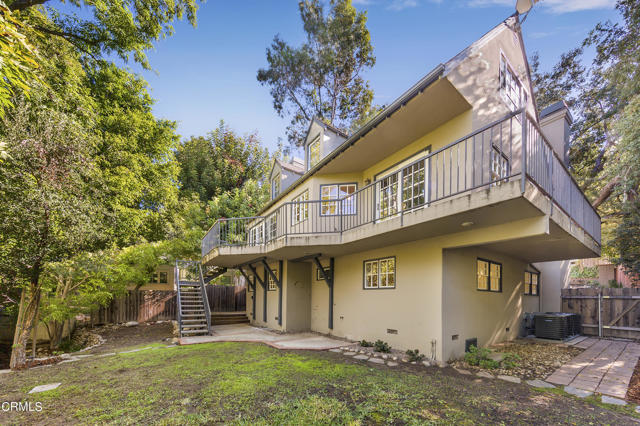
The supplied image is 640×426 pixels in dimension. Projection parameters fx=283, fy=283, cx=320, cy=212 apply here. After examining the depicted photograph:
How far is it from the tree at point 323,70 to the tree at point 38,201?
17497 mm

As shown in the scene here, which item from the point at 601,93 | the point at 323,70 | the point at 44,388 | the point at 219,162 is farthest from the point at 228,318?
the point at 601,93

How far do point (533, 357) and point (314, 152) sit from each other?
9784mm

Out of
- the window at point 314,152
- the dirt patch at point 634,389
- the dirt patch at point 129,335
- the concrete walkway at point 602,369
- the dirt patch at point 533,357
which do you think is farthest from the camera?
the window at point 314,152

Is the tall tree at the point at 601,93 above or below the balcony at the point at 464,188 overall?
above

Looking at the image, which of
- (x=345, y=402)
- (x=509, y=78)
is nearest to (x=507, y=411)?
(x=345, y=402)

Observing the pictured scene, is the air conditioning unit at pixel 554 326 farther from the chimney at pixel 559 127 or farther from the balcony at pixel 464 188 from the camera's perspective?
the chimney at pixel 559 127

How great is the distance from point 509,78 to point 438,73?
4551 mm

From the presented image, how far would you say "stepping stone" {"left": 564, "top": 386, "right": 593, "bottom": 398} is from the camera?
4715 millimetres

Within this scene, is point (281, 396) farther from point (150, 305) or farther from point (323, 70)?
point (323, 70)

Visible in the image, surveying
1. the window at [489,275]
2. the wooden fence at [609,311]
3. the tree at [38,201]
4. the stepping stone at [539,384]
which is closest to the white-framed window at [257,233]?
the tree at [38,201]

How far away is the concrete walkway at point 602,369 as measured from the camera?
5.10 m

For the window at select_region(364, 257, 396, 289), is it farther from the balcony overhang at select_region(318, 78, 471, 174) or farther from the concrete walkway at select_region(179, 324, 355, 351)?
the balcony overhang at select_region(318, 78, 471, 174)

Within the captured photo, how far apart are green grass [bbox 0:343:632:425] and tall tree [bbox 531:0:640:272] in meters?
12.5

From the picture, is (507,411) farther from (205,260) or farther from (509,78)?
(205,260)
